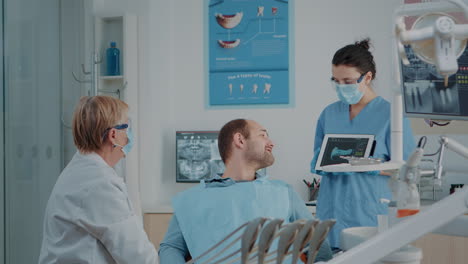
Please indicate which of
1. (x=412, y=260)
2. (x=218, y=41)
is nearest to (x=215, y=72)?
(x=218, y=41)

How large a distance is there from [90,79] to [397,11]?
2.90m

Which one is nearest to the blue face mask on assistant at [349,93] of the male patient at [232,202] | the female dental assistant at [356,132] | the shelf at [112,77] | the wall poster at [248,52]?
the female dental assistant at [356,132]

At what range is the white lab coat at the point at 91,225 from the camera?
5.04ft

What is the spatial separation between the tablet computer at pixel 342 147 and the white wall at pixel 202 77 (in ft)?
5.10

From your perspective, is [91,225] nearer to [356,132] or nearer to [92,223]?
[92,223]

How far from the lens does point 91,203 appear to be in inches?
60.7

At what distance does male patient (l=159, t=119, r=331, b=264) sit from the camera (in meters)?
1.88

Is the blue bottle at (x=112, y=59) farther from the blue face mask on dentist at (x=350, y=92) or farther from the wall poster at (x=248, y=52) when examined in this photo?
the blue face mask on dentist at (x=350, y=92)

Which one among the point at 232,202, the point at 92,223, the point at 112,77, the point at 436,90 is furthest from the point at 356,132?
the point at 112,77

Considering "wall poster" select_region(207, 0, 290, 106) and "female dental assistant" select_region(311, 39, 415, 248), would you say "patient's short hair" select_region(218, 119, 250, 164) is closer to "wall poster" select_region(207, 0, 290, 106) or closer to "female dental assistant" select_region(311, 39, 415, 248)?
"female dental assistant" select_region(311, 39, 415, 248)

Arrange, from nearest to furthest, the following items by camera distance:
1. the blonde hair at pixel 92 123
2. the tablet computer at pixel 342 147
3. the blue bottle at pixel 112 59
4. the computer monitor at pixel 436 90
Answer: the computer monitor at pixel 436 90 → the blonde hair at pixel 92 123 → the tablet computer at pixel 342 147 → the blue bottle at pixel 112 59

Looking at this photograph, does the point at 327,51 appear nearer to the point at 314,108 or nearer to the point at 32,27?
the point at 314,108

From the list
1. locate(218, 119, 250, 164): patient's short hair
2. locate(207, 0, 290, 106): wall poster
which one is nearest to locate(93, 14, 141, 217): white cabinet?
locate(207, 0, 290, 106): wall poster

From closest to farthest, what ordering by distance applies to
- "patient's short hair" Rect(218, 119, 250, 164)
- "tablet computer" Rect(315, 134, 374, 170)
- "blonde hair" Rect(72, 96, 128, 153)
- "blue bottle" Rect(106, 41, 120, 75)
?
"blonde hair" Rect(72, 96, 128, 153) → "patient's short hair" Rect(218, 119, 250, 164) → "tablet computer" Rect(315, 134, 374, 170) → "blue bottle" Rect(106, 41, 120, 75)
